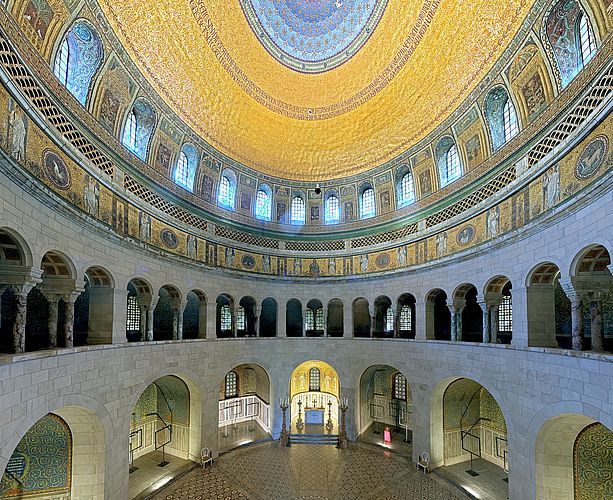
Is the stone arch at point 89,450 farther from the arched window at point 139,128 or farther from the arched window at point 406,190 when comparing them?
the arched window at point 406,190

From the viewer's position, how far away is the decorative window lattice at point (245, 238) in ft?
54.4

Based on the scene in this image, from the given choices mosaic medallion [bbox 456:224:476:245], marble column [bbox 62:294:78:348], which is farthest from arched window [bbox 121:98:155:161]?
mosaic medallion [bbox 456:224:476:245]

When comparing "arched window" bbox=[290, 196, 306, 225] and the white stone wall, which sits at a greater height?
"arched window" bbox=[290, 196, 306, 225]

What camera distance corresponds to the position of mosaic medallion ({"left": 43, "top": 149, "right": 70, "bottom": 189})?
7.74m

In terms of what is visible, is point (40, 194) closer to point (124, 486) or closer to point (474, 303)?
point (124, 486)

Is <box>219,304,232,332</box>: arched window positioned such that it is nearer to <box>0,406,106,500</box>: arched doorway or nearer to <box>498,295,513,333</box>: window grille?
<box>0,406,106,500</box>: arched doorway

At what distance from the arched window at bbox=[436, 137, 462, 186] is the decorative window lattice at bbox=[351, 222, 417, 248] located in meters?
2.33

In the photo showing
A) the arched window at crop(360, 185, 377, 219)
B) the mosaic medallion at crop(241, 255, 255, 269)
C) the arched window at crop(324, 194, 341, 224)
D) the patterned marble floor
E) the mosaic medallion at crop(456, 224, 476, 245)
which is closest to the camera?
the patterned marble floor

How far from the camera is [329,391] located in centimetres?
2147

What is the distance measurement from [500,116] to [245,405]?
17.7 meters

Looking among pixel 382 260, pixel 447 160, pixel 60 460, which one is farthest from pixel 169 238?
pixel 447 160

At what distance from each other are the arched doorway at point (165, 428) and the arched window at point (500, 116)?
14308 millimetres

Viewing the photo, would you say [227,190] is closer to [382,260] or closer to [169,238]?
[169,238]

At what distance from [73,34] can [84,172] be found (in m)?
3.45
